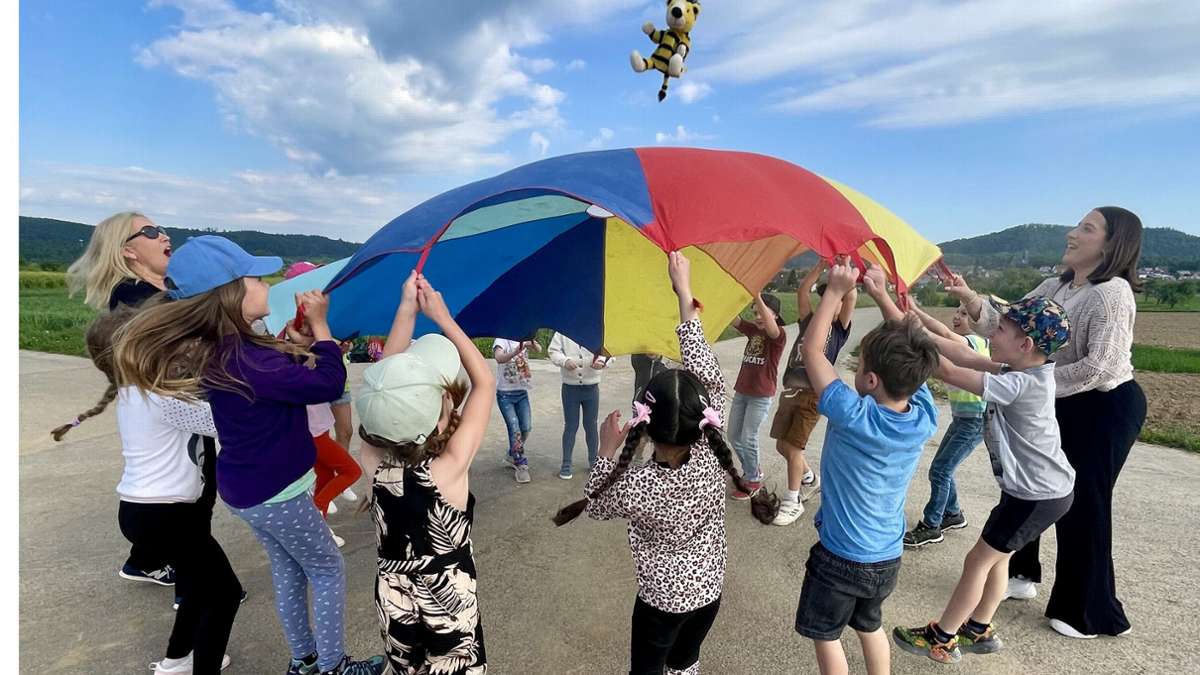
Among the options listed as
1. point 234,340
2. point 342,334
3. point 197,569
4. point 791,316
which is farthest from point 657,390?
point 791,316

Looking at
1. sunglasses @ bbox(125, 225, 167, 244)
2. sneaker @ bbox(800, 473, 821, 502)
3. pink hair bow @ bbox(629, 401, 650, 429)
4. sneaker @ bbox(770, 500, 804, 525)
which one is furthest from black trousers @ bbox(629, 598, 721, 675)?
sunglasses @ bbox(125, 225, 167, 244)

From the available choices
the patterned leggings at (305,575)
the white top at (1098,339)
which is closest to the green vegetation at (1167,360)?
the white top at (1098,339)

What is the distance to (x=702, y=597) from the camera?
2.17 m

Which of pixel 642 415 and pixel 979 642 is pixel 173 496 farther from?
pixel 979 642

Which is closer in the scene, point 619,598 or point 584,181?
point 584,181

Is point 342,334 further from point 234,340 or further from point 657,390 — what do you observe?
point 657,390

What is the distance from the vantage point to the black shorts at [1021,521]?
279cm

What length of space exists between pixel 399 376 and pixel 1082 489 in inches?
139

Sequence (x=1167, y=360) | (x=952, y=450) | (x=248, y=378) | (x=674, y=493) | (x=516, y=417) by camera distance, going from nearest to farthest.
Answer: (x=674, y=493) → (x=248, y=378) → (x=952, y=450) → (x=516, y=417) → (x=1167, y=360)

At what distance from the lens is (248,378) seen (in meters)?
2.19

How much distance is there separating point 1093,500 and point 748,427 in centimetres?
223

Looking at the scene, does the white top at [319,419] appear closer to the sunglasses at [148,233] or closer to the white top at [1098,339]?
the sunglasses at [148,233]

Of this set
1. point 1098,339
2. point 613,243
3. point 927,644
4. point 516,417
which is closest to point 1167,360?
point 1098,339

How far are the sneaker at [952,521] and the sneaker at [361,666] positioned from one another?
3971mm
